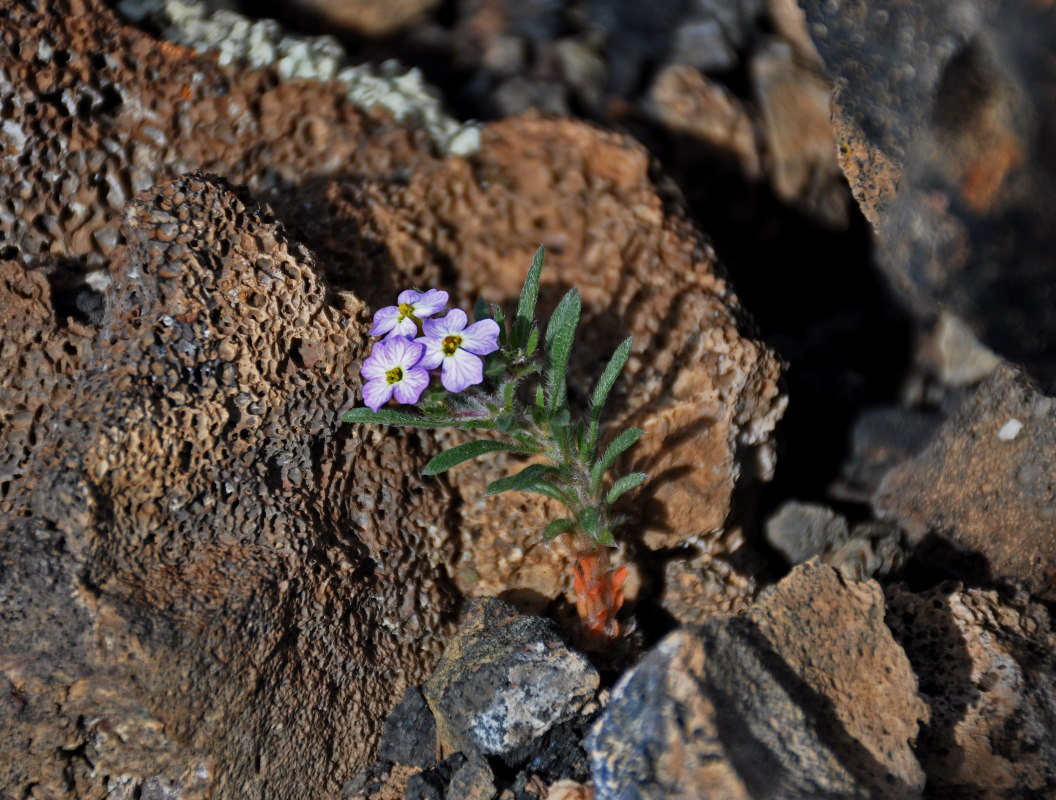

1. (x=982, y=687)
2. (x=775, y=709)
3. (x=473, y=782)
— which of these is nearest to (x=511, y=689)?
(x=473, y=782)

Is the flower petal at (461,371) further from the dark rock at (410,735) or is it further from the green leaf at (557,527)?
the dark rock at (410,735)

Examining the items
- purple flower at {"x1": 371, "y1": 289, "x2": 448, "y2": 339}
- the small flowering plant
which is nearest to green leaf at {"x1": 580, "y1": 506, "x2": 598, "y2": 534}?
the small flowering plant

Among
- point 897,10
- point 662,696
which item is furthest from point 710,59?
point 662,696

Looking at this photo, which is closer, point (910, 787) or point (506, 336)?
point (910, 787)

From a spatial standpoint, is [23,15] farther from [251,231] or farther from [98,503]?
[98,503]

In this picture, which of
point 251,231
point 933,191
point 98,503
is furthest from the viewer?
point 251,231

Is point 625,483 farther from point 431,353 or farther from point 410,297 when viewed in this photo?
point 410,297

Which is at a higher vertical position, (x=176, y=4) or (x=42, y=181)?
(x=176, y=4)
